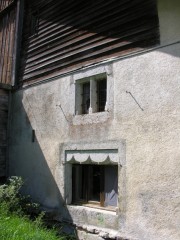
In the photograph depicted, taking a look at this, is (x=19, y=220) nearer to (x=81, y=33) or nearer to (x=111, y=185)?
(x=111, y=185)

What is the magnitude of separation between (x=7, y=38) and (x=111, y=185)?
5.85 m

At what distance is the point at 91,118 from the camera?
6.98m

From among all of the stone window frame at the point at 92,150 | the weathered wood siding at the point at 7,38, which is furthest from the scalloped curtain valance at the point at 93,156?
the weathered wood siding at the point at 7,38

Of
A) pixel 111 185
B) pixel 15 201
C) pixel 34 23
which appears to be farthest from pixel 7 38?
pixel 111 185

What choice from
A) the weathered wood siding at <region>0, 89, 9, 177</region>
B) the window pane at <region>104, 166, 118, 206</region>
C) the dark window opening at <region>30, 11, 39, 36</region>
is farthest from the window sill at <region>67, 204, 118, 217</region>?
the dark window opening at <region>30, 11, 39, 36</region>

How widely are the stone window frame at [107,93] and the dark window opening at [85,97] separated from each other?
0.18 metres

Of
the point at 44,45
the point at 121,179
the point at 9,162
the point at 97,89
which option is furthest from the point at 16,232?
the point at 44,45

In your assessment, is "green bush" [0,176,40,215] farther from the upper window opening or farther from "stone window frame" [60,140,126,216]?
the upper window opening

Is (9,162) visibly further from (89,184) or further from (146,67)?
(146,67)

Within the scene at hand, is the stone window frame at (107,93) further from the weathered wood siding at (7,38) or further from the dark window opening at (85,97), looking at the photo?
the weathered wood siding at (7,38)

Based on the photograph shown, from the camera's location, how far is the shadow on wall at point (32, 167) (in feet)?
24.7

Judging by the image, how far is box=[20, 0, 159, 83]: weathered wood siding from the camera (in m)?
6.48

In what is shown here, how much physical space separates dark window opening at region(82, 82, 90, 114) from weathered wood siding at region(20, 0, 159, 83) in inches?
18.0

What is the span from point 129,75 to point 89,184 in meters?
2.47
